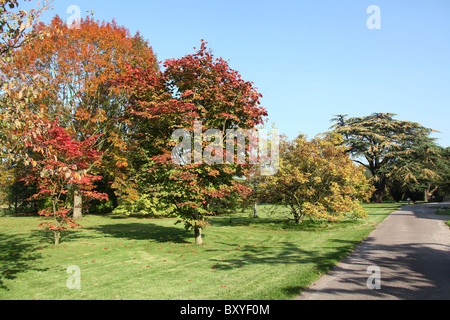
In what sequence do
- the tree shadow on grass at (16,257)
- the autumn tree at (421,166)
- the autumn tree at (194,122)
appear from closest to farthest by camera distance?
the tree shadow on grass at (16,257) → the autumn tree at (194,122) → the autumn tree at (421,166)

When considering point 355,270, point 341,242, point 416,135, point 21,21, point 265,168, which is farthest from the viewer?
point 416,135

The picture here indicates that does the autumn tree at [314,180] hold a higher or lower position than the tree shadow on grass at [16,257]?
higher

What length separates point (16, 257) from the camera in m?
8.98

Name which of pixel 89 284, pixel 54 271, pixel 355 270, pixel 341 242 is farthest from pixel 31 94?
pixel 341 242

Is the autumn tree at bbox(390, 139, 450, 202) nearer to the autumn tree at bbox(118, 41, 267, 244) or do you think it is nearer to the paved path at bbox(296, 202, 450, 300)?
the paved path at bbox(296, 202, 450, 300)

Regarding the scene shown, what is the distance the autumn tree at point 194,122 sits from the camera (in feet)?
32.7

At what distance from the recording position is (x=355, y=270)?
694 centimetres

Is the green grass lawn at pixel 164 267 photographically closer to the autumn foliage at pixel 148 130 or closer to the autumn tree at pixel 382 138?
the autumn foliage at pixel 148 130

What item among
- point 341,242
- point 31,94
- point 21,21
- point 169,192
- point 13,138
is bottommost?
point 341,242

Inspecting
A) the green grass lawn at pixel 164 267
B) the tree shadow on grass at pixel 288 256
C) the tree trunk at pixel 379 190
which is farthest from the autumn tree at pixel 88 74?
the tree trunk at pixel 379 190

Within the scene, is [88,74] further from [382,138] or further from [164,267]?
[382,138]

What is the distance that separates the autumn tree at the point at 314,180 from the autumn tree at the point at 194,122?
651 cm
